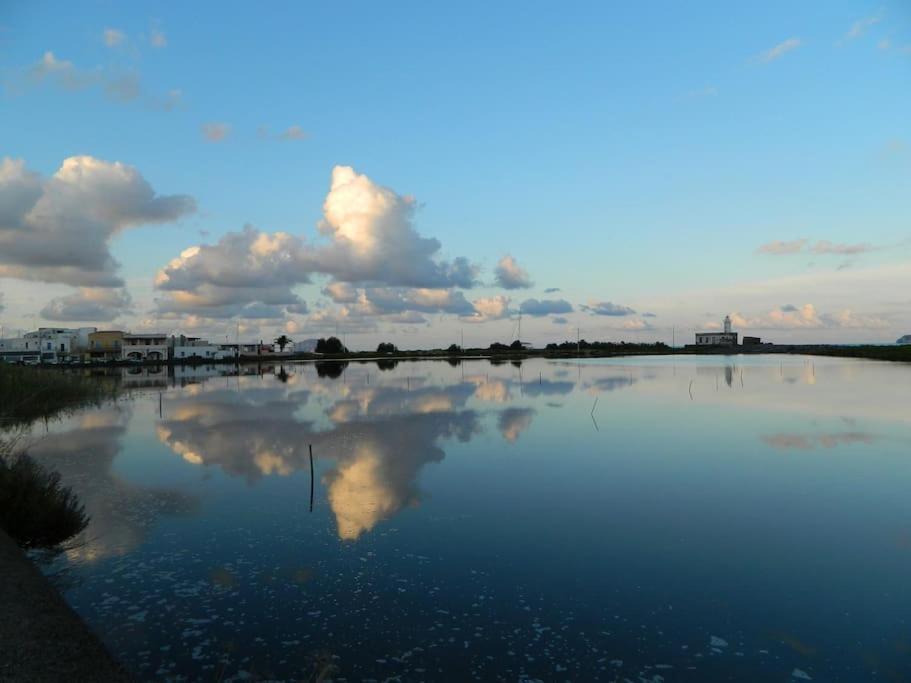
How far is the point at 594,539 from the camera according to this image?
43.6 ft

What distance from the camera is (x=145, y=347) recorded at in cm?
13088

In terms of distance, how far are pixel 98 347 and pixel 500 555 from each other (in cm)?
14778

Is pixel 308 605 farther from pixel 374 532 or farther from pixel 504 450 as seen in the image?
pixel 504 450

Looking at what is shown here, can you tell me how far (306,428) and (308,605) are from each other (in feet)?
71.3

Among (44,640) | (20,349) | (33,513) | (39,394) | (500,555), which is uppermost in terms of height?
(20,349)

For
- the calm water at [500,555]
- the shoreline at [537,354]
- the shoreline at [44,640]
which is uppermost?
the shoreline at [537,354]

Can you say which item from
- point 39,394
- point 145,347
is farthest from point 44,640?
point 145,347

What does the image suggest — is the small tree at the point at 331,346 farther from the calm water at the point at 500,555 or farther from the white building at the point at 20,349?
the calm water at the point at 500,555

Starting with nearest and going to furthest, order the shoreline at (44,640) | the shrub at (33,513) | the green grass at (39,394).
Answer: the shoreline at (44,640) → the shrub at (33,513) → the green grass at (39,394)

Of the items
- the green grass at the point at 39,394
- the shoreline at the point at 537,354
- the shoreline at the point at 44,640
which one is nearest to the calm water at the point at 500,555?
the shoreline at the point at 44,640

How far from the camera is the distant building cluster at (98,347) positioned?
12281 cm

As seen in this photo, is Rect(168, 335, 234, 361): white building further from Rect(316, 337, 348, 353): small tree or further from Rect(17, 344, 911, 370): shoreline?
Rect(316, 337, 348, 353): small tree

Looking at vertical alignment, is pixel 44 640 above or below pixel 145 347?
below

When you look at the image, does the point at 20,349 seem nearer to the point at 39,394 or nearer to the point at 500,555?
the point at 39,394
